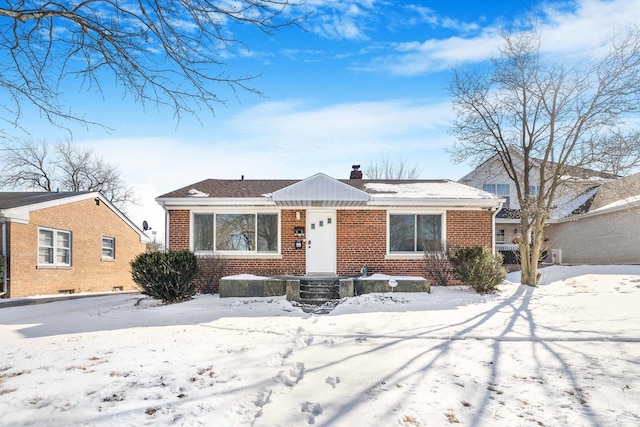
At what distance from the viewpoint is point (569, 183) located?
44.4 ft

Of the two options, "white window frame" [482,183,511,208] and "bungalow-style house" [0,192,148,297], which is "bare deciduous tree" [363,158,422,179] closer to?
"white window frame" [482,183,511,208]

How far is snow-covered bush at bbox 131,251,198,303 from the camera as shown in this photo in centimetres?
1014

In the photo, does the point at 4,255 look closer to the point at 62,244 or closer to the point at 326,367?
the point at 62,244

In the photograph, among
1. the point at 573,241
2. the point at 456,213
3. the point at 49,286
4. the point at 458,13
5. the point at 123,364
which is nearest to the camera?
the point at 123,364

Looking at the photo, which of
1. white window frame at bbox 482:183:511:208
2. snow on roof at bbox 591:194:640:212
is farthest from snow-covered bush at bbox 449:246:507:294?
white window frame at bbox 482:183:511:208

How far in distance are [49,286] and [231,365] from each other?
548 inches

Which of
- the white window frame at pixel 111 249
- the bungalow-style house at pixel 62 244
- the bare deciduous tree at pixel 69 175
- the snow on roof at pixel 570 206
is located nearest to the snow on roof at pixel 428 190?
the snow on roof at pixel 570 206

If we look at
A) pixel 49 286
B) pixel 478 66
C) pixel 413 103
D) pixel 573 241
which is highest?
pixel 478 66

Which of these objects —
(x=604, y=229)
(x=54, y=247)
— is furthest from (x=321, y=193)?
(x=604, y=229)

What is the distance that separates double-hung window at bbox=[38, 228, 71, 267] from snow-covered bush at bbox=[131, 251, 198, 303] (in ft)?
24.5

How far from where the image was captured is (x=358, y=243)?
513 inches

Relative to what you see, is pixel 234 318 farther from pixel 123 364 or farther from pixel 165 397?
pixel 165 397

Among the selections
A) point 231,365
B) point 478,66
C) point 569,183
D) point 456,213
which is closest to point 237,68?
point 231,365

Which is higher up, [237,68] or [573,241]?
[237,68]
